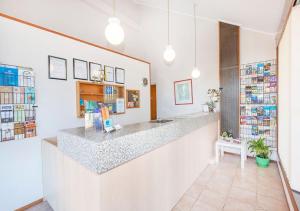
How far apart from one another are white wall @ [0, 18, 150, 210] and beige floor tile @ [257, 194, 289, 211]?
10.1ft

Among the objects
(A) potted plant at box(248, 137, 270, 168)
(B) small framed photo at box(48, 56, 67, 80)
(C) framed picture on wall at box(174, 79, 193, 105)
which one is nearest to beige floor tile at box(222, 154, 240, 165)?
(A) potted plant at box(248, 137, 270, 168)

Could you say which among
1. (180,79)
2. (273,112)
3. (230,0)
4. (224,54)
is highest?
(230,0)

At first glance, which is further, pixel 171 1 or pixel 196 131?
pixel 171 1

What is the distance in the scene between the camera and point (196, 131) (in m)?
2.67

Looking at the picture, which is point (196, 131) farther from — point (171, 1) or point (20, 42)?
point (171, 1)

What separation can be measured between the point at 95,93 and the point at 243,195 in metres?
3.14

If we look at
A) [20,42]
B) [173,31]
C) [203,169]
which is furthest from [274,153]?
[20,42]

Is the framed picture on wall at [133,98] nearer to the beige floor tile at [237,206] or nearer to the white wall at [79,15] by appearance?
the white wall at [79,15]

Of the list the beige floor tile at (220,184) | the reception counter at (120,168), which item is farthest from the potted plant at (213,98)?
the reception counter at (120,168)

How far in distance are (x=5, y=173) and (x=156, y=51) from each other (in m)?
4.87

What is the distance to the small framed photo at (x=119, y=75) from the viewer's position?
3521 millimetres

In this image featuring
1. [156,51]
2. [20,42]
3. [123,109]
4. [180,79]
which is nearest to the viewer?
[20,42]

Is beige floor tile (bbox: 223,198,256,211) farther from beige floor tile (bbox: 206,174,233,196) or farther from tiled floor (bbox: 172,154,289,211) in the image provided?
beige floor tile (bbox: 206,174,233,196)

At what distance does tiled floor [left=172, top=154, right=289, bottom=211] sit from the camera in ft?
6.37
